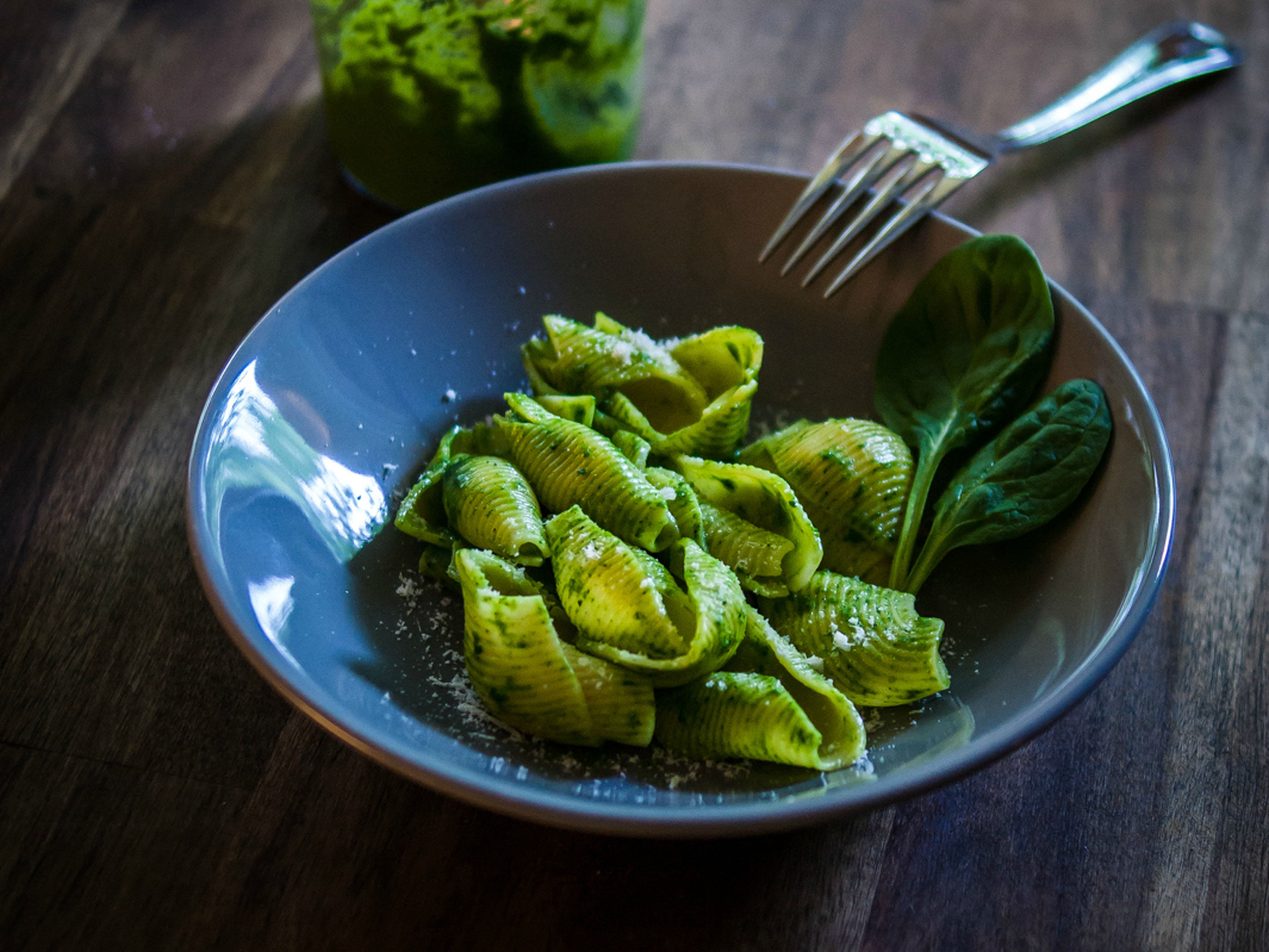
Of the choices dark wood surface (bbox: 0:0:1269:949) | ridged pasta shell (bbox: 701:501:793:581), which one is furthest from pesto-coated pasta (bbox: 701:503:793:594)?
dark wood surface (bbox: 0:0:1269:949)

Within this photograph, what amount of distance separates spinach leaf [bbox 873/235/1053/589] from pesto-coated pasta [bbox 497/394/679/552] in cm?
26

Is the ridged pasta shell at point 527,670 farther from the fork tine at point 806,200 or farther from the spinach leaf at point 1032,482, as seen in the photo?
the fork tine at point 806,200

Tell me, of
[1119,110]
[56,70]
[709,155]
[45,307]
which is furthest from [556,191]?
[1119,110]

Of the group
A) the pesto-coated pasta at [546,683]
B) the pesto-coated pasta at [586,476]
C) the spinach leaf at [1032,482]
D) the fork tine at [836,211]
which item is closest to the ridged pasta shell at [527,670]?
the pesto-coated pasta at [546,683]

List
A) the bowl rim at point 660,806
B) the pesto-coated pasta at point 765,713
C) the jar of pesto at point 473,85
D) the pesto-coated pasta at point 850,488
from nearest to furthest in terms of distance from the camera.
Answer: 1. the bowl rim at point 660,806
2. the pesto-coated pasta at point 765,713
3. the pesto-coated pasta at point 850,488
4. the jar of pesto at point 473,85

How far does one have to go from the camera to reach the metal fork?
1.24 metres

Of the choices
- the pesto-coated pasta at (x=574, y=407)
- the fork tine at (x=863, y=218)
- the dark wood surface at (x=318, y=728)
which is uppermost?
the fork tine at (x=863, y=218)

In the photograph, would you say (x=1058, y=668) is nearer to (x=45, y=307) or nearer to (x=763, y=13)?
(x=45, y=307)

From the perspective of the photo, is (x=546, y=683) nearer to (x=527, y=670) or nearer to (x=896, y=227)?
(x=527, y=670)

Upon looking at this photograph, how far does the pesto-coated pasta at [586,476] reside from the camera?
0.96 m

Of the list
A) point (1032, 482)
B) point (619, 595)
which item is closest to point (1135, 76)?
point (1032, 482)

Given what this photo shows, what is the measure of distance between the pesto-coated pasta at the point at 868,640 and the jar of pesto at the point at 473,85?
68cm

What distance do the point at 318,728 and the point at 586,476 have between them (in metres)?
0.32

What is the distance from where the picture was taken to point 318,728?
0.95 m
